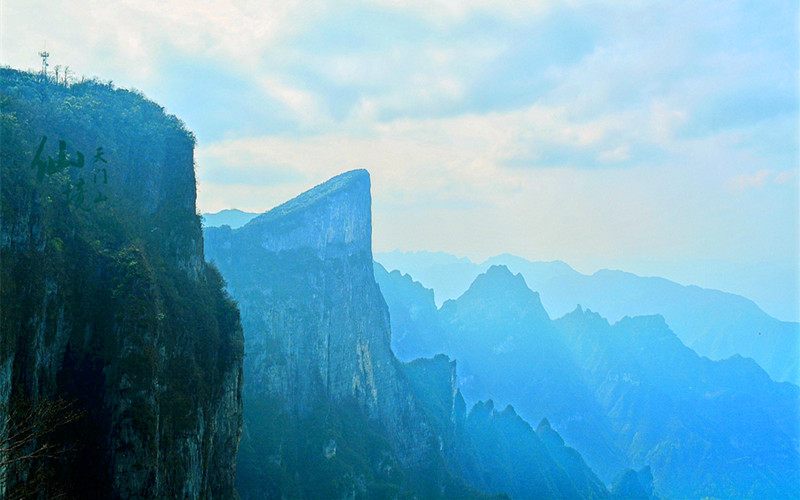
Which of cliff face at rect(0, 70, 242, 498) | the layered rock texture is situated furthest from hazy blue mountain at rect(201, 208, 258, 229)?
cliff face at rect(0, 70, 242, 498)

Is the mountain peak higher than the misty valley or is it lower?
higher

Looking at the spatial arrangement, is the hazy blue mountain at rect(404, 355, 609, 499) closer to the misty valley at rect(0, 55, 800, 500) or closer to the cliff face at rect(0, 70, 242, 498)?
the misty valley at rect(0, 55, 800, 500)

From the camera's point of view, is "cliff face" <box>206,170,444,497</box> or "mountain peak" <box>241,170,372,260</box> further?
"mountain peak" <box>241,170,372,260</box>

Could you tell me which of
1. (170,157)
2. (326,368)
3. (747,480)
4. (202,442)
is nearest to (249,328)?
(326,368)

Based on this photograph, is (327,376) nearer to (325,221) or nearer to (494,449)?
(325,221)

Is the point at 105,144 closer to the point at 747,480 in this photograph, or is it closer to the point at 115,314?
the point at 115,314
